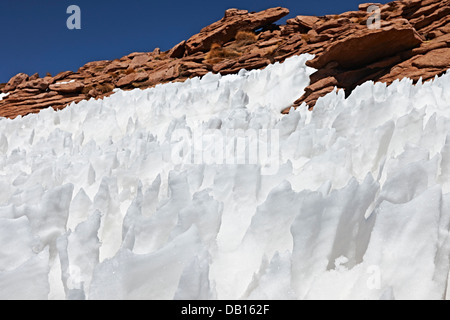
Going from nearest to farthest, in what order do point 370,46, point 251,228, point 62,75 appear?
point 251,228 < point 370,46 < point 62,75

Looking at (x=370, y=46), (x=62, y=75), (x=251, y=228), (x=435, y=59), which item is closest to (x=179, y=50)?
(x=62, y=75)

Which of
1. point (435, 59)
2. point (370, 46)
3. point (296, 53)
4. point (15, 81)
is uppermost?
point (15, 81)

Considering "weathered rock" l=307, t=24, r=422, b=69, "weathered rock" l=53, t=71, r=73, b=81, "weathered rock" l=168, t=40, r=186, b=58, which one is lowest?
"weathered rock" l=307, t=24, r=422, b=69

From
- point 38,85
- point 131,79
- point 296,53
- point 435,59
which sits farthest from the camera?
point 38,85

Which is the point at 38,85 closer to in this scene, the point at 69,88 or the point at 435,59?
the point at 69,88

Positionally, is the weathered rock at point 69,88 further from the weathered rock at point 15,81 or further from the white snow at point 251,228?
the white snow at point 251,228

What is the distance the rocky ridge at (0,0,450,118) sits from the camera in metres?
6.45

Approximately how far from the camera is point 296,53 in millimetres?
9758

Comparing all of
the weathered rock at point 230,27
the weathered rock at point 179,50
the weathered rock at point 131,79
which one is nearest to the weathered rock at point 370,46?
the weathered rock at point 131,79

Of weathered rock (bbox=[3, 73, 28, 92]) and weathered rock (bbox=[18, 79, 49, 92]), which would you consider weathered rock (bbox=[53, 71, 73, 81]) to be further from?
weathered rock (bbox=[3, 73, 28, 92])

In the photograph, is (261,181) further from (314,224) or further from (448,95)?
(448,95)

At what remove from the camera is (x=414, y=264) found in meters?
1.14

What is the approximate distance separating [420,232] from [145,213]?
1361 mm

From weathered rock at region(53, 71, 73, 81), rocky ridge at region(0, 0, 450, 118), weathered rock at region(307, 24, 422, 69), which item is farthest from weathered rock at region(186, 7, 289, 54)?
weathered rock at region(307, 24, 422, 69)
